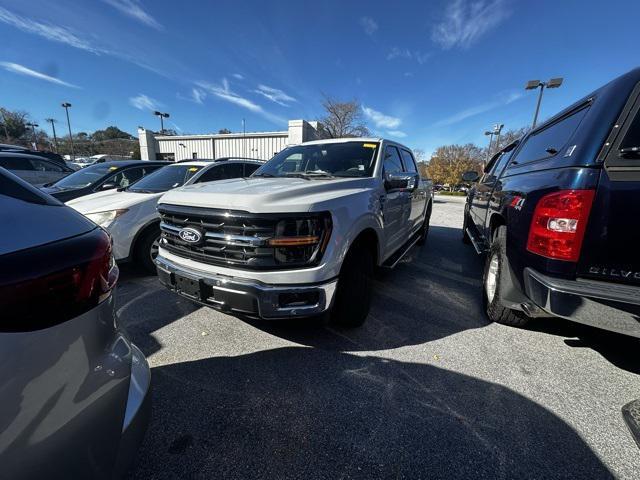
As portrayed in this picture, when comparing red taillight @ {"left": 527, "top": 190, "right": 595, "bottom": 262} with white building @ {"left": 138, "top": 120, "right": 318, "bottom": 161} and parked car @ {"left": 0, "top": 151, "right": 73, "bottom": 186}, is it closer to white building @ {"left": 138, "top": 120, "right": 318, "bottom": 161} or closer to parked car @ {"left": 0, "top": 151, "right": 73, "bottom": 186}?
parked car @ {"left": 0, "top": 151, "right": 73, "bottom": 186}

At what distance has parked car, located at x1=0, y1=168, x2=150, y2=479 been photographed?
0.81 metres

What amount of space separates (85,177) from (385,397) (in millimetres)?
7493

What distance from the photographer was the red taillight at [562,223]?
1766 mm

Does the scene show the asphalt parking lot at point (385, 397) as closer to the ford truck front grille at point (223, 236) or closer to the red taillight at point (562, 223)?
the ford truck front grille at point (223, 236)

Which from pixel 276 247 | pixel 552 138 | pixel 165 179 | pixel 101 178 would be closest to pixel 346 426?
pixel 276 247

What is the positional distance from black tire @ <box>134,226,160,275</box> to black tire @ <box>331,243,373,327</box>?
2997 mm

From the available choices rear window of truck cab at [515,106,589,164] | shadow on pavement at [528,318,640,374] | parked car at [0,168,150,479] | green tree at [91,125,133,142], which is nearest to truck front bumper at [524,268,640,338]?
rear window of truck cab at [515,106,589,164]

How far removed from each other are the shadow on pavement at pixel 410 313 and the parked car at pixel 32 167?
34.9 ft

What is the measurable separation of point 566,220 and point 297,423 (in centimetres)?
209

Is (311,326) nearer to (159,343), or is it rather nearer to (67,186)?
(159,343)

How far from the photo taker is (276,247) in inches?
83.1

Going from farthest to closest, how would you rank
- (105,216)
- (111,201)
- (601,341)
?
(111,201) → (105,216) → (601,341)

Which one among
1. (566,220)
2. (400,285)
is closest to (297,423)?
(566,220)

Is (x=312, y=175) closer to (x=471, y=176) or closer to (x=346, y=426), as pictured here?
(x=346, y=426)
